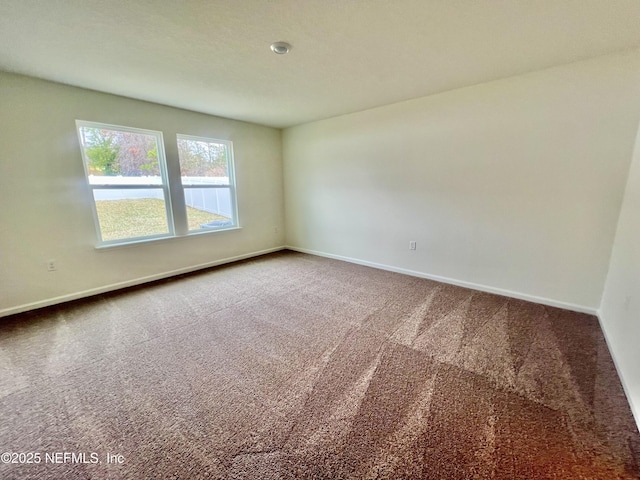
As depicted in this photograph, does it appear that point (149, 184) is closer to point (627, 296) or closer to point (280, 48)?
point (280, 48)

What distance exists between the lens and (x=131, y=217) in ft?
11.5

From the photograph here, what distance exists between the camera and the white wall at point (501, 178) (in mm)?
2412

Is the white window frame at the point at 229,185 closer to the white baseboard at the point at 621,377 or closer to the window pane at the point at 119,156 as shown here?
the window pane at the point at 119,156

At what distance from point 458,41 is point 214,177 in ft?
12.0

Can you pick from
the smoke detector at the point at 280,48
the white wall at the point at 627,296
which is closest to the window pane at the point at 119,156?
the smoke detector at the point at 280,48

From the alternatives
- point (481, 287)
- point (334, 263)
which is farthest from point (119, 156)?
point (481, 287)

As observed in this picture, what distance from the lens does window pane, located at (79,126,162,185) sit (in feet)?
10.2

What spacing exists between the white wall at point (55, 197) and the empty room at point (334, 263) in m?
0.02

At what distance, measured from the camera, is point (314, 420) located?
1.49m

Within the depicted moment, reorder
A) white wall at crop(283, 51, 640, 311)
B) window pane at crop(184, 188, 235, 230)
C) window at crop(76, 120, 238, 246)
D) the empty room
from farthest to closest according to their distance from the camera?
window pane at crop(184, 188, 235, 230) < window at crop(76, 120, 238, 246) < white wall at crop(283, 51, 640, 311) < the empty room

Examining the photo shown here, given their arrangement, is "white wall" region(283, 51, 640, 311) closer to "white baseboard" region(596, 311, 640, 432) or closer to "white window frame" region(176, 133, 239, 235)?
"white baseboard" region(596, 311, 640, 432)

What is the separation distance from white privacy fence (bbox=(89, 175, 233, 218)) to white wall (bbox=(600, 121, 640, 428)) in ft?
15.6

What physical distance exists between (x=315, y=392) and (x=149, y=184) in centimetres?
347

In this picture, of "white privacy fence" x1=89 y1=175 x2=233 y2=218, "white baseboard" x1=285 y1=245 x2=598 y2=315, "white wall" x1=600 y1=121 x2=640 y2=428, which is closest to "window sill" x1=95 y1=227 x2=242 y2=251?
"white privacy fence" x1=89 y1=175 x2=233 y2=218
